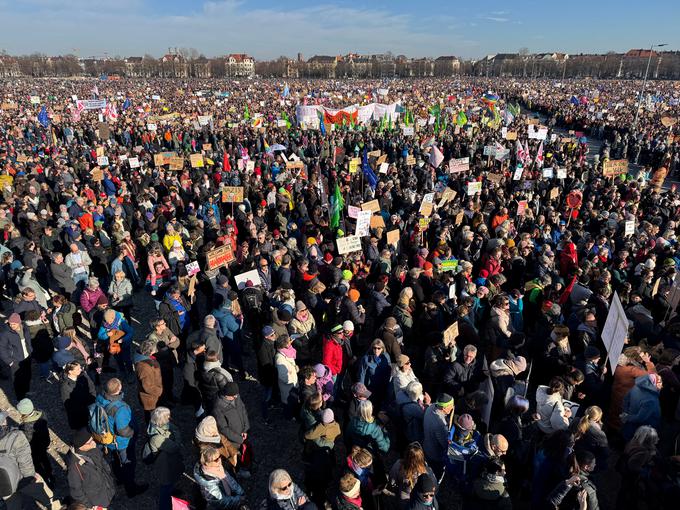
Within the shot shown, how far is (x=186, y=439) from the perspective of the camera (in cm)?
619

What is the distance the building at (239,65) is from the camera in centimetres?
14338

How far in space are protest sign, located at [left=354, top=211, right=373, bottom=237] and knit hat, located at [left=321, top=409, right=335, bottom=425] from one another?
17.4 ft

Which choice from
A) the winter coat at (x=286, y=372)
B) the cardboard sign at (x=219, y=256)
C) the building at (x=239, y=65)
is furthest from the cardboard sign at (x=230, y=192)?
the building at (x=239, y=65)

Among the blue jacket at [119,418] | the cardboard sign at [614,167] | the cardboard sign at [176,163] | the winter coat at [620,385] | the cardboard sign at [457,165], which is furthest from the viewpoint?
the cardboard sign at [176,163]

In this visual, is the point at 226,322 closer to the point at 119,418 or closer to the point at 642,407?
the point at 119,418

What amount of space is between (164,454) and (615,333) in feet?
16.8

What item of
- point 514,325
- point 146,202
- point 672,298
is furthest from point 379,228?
point 146,202

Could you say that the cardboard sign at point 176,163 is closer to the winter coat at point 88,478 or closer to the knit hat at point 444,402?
the winter coat at point 88,478

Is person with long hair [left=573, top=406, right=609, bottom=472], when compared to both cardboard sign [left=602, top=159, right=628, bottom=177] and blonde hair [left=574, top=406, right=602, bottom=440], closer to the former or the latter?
blonde hair [left=574, top=406, right=602, bottom=440]

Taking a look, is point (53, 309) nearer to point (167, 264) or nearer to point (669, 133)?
point (167, 264)

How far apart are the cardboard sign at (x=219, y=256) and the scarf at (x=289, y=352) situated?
2762 millimetres

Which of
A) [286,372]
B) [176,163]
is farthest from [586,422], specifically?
[176,163]

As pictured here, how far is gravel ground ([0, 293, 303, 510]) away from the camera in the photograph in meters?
5.32

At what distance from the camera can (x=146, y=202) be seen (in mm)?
11875
